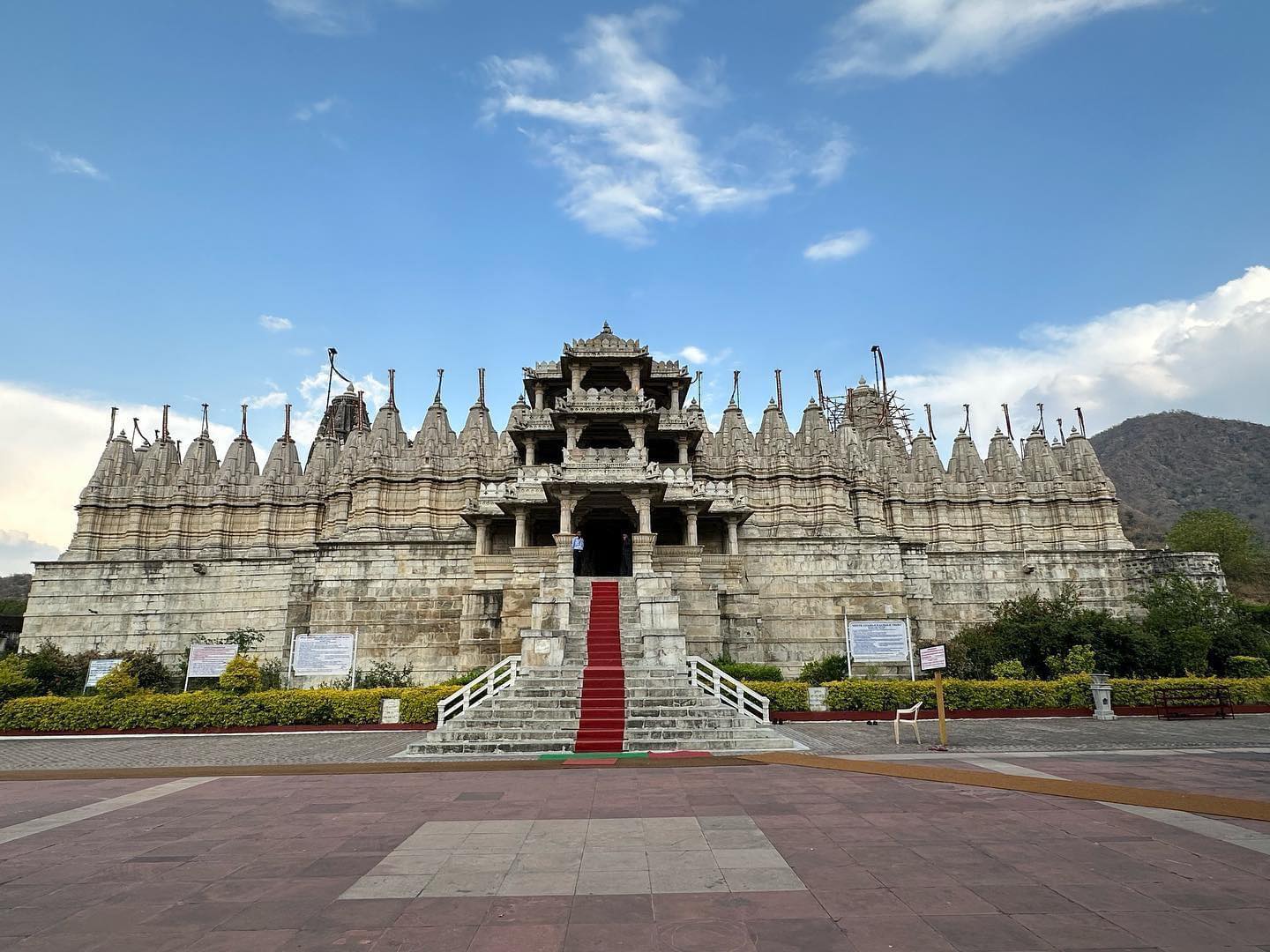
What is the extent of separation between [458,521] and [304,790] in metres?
29.5

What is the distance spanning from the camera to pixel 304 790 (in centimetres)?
1172

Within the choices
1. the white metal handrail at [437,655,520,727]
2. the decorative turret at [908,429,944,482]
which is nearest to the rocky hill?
the decorative turret at [908,429,944,482]

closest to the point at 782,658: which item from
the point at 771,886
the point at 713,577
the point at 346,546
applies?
the point at 713,577

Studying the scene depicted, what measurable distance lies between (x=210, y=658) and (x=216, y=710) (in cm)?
423

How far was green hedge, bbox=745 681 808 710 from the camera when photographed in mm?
21438

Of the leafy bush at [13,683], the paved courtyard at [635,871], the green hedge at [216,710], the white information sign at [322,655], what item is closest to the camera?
the paved courtyard at [635,871]

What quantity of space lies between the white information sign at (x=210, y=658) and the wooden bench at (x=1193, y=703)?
3187cm

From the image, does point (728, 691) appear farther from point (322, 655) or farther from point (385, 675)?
point (322, 655)

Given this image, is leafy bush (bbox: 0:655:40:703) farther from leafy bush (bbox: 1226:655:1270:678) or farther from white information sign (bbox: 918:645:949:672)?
leafy bush (bbox: 1226:655:1270:678)

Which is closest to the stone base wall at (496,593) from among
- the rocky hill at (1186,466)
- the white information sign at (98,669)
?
the white information sign at (98,669)

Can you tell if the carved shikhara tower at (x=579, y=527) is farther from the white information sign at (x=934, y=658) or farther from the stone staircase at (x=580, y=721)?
the white information sign at (x=934, y=658)

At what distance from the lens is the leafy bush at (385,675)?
2680cm

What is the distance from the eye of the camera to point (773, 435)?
137 feet

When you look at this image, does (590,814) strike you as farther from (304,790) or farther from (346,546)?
(346,546)
